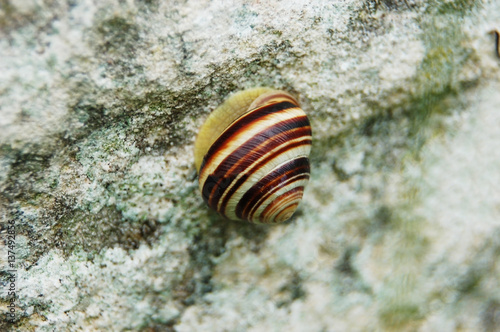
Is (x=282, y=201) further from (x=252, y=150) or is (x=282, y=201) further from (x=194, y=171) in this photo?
(x=194, y=171)

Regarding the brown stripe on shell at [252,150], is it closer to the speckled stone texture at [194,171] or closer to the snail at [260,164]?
the snail at [260,164]

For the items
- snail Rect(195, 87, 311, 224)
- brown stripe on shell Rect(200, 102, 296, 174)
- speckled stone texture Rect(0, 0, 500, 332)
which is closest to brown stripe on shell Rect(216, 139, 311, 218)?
snail Rect(195, 87, 311, 224)

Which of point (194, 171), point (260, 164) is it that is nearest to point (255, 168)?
point (260, 164)

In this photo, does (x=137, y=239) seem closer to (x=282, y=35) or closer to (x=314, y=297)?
(x=314, y=297)

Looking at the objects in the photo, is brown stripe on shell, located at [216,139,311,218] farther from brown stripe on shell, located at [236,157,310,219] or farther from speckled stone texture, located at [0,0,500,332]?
speckled stone texture, located at [0,0,500,332]

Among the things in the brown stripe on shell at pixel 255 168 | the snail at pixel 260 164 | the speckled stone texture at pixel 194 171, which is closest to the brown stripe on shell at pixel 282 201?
the snail at pixel 260 164
